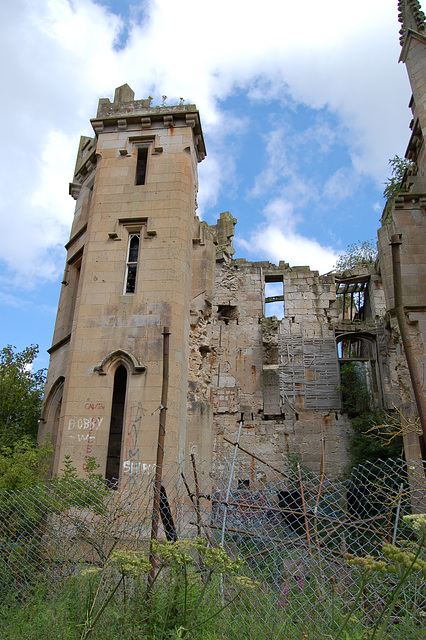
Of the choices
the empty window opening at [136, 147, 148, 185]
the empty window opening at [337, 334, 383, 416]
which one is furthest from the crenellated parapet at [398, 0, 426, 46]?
the empty window opening at [337, 334, 383, 416]

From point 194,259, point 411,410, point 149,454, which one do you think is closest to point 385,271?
point 411,410

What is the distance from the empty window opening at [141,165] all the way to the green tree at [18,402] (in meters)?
6.48

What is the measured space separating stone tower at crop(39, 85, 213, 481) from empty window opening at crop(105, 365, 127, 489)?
0.9 inches

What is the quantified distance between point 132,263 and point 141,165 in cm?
311

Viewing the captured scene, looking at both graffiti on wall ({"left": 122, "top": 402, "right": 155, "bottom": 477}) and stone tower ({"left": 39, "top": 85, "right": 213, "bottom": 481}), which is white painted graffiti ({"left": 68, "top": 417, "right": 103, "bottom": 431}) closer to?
stone tower ({"left": 39, "top": 85, "right": 213, "bottom": 481})

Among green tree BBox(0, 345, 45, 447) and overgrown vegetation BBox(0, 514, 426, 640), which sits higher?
green tree BBox(0, 345, 45, 447)

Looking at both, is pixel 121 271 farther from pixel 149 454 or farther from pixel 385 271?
pixel 385 271

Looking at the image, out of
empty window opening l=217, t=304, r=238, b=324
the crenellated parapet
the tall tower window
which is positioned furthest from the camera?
empty window opening l=217, t=304, r=238, b=324

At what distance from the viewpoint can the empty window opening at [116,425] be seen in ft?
Answer: 35.4

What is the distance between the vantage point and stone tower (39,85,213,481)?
9.95 metres

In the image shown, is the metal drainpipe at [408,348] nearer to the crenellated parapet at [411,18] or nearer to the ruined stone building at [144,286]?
the ruined stone building at [144,286]

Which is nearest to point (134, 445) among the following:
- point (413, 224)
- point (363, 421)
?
point (413, 224)

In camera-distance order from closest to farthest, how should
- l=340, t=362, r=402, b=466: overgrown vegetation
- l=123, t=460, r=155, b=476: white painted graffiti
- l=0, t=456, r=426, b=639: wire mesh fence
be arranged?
1. l=0, t=456, r=426, b=639: wire mesh fence
2. l=123, t=460, r=155, b=476: white painted graffiti
3. l=340, t=362, r=402, b=466: overgrown vegetation

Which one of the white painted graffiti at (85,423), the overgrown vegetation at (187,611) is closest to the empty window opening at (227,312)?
the white painted graffiti at (85,423)
